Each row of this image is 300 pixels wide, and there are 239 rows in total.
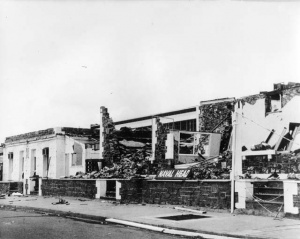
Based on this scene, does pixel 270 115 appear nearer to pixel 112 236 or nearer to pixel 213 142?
pixel 213 142

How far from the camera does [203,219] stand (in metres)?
13.0

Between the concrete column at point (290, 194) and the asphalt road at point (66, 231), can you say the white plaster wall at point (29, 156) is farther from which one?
the concrete column at point (290, 194)

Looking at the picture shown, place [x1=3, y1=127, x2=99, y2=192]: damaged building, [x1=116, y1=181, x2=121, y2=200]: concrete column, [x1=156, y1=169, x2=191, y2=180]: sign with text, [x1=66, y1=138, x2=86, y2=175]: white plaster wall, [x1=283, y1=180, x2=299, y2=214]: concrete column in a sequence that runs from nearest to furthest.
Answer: [x1=283, y1=180, x2=299, y2=214]: concrete column < [x1=156, y1=169, x2=191, y2=180]: sign with text < [x1=116, y1=181, x2=121, y2=200]: concrete column < [x1=66, y1=138, x2=86, y2=175]: white plaster wall < [x1=3, y1=127, x2=99, y2=192]: damaged building

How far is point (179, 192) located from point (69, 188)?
32.1ft

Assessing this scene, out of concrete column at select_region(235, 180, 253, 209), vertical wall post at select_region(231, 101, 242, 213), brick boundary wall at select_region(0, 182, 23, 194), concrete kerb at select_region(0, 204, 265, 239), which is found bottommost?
brick boundary wall at select_region(0, 182, 23, 194)

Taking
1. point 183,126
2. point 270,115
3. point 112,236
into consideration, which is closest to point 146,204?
point 112,236

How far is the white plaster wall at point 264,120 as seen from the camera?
76.4ft

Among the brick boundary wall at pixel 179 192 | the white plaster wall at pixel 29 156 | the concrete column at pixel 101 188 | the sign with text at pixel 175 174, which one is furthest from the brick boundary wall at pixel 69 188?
the white plaster wall at pixel 29 156

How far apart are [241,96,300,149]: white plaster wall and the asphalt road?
12838 mm

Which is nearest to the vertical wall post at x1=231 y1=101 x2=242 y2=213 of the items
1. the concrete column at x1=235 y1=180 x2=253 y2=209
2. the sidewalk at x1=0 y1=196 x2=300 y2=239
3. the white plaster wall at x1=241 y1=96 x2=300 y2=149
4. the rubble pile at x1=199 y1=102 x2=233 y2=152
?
the concrete column at x1=235 y1=180 x2=253 y2=209

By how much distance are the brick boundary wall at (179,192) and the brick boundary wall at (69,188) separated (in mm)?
3455

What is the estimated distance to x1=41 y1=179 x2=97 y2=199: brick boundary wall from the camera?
893 inches

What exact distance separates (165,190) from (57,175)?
57.4ft

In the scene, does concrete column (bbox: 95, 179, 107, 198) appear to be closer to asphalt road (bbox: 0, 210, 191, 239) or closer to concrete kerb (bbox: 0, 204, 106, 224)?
concrete kerb (bbox: 0, 204, 106, 224)
